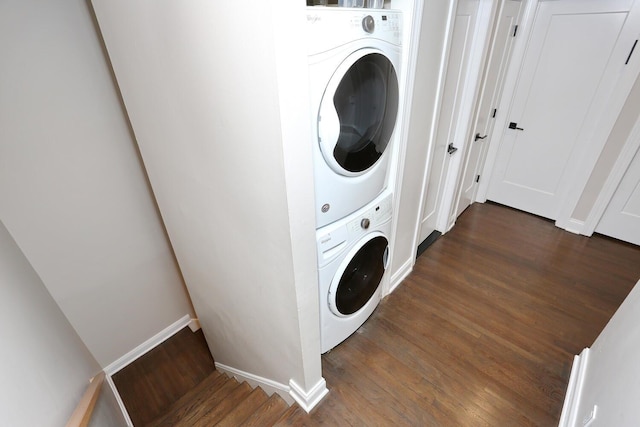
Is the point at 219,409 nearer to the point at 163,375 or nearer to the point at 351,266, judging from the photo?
the point at 163,375

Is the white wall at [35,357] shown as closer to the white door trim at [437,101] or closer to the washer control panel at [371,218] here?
the washer control panel at [371,218]

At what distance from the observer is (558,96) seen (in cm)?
258

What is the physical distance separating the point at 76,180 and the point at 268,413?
1.66 m

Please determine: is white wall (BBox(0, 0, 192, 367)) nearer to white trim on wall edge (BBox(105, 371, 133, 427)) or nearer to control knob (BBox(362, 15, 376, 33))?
white trim on wall edge (BBox(105, 371, 133, 427))

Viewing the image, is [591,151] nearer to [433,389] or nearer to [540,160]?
[540,160]

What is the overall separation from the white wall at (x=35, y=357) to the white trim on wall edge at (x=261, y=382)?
2.20 ft

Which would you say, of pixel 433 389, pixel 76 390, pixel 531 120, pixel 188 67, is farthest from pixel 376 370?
pixel 531 120

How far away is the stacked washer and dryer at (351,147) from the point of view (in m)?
0.97

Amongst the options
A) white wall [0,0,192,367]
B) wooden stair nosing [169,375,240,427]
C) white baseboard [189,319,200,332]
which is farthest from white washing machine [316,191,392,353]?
white baseboard [189,319,200,332]

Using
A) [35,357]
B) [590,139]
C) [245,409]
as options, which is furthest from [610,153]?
[35,357]

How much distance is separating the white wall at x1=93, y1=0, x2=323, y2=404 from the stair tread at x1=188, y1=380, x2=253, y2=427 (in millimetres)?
324

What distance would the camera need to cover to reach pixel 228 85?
877mm

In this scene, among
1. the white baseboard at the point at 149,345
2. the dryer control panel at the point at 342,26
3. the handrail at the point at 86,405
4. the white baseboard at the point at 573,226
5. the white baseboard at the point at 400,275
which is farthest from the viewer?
the white baseboard at the point at 573,226

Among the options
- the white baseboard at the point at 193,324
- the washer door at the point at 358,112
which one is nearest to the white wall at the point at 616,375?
the washer door at the point at 358,112
